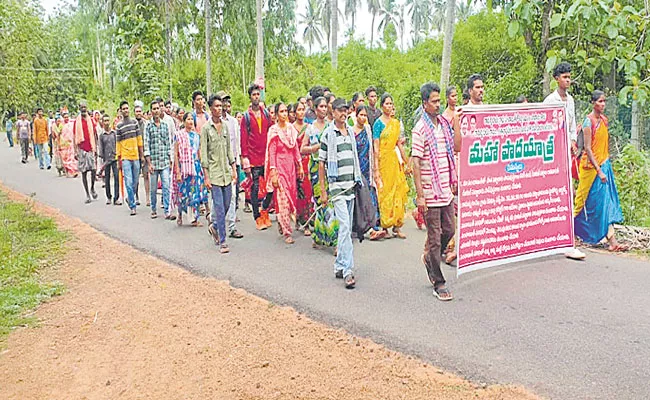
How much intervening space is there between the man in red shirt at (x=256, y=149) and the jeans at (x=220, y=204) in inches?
47.1

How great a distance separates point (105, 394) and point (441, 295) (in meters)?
2.93

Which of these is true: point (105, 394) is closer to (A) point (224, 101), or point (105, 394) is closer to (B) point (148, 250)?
(B) point (148, 250)

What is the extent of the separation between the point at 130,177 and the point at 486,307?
23.9ft

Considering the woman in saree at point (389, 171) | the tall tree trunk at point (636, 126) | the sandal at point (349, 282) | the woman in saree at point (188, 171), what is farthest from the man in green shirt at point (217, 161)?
the tall tree trunk at point (636, 126)

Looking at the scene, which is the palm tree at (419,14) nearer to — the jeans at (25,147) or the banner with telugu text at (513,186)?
the jeans at (25,147)

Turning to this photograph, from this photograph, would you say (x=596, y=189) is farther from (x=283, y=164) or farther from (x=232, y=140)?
(x=232, y=140)

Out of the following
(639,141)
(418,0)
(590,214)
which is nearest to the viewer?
(590,214)

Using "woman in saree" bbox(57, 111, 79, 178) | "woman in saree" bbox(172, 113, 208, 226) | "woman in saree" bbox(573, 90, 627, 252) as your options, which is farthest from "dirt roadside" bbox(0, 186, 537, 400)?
"woman in saree" bbox(57, 111, 79, 178)

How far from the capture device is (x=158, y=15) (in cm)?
2819

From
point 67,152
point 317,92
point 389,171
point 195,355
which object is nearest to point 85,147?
point 67,152

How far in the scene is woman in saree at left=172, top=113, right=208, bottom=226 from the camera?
9383 mm

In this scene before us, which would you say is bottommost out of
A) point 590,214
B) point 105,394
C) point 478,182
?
point 105,394

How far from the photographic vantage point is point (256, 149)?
9312mm

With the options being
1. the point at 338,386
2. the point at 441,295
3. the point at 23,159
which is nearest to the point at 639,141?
the point at 441,295
